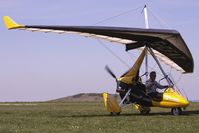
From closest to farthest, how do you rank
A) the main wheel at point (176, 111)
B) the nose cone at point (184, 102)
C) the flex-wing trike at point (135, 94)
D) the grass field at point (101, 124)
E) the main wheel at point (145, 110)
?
the grass field at point (101, 124) → the nose cone at point (184, 102) → the main wheel at point (176, 111) → the flex-wing trike at point (135, 94) → the main wheel at point (145, 110)

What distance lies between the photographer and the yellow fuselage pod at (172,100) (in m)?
20.9

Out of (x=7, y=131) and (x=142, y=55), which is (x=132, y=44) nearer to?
(x=142, y=55)

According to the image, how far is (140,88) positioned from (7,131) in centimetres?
1074

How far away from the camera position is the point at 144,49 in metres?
22.4

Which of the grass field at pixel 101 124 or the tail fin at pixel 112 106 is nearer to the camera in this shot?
the grass field at pixel 101 124

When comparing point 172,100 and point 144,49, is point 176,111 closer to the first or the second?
point 172,100

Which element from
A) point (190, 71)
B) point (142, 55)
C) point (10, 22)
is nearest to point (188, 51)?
point (142, 55)

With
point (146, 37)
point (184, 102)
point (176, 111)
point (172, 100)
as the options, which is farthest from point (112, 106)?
point (146, 37)

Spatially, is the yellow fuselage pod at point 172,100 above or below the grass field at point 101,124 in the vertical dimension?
above

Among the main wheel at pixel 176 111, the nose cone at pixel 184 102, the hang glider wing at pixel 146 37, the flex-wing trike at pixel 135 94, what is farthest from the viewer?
the flex-wing trike at pixel 135 94

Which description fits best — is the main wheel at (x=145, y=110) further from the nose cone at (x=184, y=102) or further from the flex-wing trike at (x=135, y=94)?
the nose cone at (x=184, y=102)

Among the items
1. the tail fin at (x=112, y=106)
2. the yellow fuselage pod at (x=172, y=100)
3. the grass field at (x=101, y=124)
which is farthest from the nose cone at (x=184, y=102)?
the tail fin at (x=112, y=106)

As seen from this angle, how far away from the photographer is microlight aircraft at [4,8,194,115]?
776 inches

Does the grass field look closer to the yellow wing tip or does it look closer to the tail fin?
the tail fin
